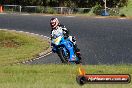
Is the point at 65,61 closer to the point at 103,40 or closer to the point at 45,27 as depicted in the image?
the point at 103,40

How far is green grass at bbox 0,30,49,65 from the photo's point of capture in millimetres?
19188

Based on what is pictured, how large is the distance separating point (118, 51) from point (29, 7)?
34323 mm

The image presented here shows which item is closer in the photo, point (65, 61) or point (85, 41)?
point (65, 61)

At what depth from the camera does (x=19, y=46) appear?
76.4 feet

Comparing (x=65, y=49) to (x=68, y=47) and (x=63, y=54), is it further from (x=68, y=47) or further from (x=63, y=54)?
(x=63, y=54)

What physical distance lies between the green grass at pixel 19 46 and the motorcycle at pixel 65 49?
17.3 feet

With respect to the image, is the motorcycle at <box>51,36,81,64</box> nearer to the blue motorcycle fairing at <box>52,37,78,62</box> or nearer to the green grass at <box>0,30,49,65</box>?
the blue motorcycle fairing at <box>52,37,78,62</box>

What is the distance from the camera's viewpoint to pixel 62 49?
41.4 ft

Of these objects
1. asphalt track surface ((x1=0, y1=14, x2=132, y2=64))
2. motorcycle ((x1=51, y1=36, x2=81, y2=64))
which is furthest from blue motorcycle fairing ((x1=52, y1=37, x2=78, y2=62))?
asphalt track surface ((x1=0, y1=14, x2=132, y2=64))

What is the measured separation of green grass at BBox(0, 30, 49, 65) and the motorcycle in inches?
207

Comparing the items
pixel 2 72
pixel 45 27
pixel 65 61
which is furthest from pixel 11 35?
pixel 2 72

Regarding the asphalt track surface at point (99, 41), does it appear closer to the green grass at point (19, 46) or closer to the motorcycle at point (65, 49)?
the green grass at point (19, 46)

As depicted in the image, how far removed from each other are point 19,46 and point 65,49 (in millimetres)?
10853

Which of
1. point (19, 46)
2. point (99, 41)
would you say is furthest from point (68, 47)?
point (99, 41)
